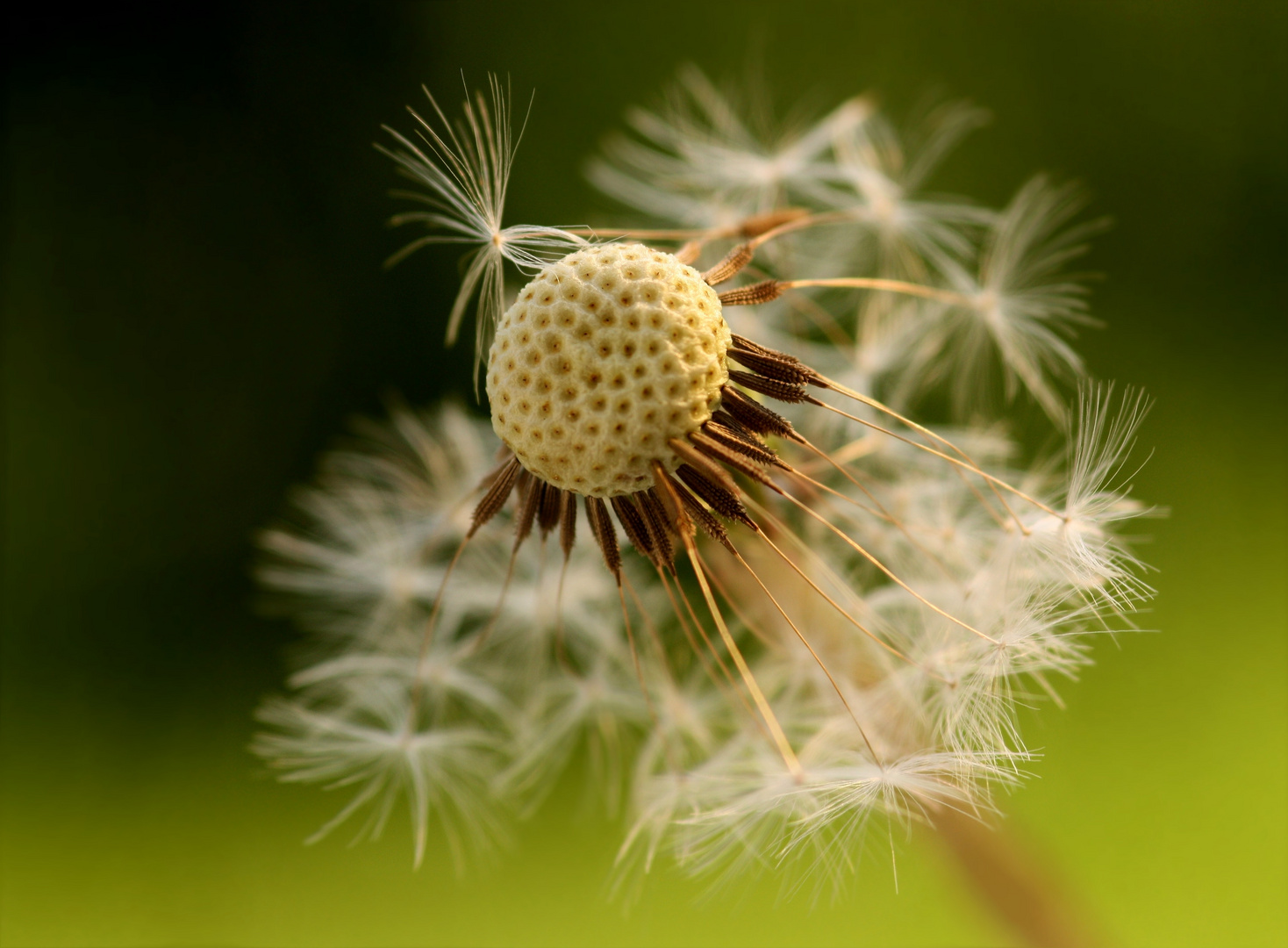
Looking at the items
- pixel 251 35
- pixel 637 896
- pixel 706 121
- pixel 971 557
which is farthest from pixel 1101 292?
pixel 251 35

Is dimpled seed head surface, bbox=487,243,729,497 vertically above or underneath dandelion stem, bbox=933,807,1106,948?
above

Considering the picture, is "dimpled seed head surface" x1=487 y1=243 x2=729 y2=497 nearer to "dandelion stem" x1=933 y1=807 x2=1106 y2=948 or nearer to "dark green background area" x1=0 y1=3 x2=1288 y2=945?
"dandelion stem" x1=933 y1=807 x2=1106 y2=948

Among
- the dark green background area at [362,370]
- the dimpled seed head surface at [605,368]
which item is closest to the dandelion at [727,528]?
the dimpled seed head surface at [605,368]

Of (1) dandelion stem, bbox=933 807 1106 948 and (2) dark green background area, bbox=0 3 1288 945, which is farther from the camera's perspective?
(2) dark green background area, bbox=0 3 1288 945

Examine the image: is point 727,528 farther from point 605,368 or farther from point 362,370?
point 362,370

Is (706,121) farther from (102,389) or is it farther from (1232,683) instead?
(102,389)

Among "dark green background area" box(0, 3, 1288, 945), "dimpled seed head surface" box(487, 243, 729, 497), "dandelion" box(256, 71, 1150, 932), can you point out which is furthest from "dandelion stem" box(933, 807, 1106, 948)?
"dimpled seed head surface" box(487, 243, 729, 497)

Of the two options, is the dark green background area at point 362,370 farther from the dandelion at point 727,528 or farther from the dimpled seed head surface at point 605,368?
the dimpled seed head surface at point 605,368

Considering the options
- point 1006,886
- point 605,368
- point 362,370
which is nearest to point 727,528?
point 605,368
